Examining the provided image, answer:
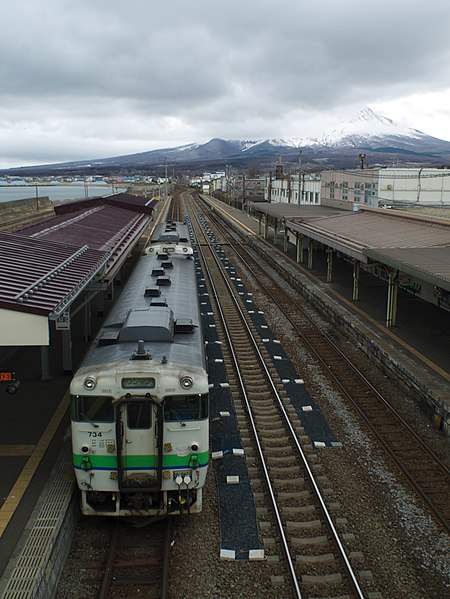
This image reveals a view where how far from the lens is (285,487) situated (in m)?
8.70

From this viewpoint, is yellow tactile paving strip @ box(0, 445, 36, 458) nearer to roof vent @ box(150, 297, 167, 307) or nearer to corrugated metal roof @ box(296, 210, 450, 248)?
roof vent @ box(150, 297, 167, 307)

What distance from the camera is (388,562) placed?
7.00m

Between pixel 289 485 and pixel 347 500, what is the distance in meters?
0.93

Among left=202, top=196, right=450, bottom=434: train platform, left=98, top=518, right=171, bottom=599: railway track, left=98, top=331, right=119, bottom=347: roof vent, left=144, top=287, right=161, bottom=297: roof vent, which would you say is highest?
left=144, top=287, right=161, bottom=297: roof vent

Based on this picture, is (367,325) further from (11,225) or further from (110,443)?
(11,225)

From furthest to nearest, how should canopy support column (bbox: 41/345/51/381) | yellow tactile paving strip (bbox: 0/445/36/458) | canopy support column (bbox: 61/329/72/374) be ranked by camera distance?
1. canopy support column (bbox: 61/329/72/374)
2. canopy support column (bbox: 41/345/51/381)
3. yellow tactile paving strip (bbox: 0/445/36/458)

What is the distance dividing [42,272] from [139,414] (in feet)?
17.9

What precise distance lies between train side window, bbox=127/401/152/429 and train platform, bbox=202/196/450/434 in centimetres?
641

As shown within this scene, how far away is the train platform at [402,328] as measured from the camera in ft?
39.9

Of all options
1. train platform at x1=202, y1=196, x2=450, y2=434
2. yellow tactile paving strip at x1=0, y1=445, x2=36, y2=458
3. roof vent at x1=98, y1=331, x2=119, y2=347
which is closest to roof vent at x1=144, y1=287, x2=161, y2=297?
roof vent at x1=98, y1=331, x2=119, y2=347

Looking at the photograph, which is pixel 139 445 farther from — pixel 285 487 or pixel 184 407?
pixel 285 487

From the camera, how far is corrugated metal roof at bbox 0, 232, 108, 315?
349 inches

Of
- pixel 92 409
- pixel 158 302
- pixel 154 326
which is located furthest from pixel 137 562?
pixel 158 302

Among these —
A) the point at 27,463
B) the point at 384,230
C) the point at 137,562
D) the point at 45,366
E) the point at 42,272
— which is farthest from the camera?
the point at 384,230
